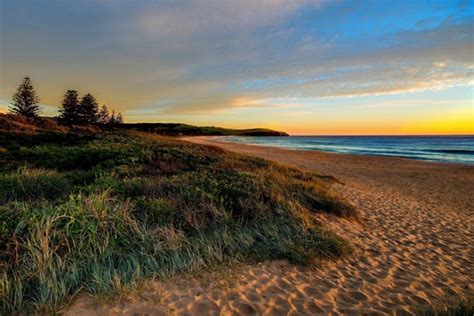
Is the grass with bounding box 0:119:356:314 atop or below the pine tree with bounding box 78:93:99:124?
below

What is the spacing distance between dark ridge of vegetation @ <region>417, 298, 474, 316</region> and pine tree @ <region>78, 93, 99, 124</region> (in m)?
68.7

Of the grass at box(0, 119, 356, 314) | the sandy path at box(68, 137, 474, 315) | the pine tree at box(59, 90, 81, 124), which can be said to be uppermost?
the pine tree at box(59, 90, 81, 124)

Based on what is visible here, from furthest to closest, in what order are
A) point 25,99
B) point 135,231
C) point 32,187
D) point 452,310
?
point 25,99 < point 32,187 < point 135,231 < point 452,310

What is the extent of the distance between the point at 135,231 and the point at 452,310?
4.86m

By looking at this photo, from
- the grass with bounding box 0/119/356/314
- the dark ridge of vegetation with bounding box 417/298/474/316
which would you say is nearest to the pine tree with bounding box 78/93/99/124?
the grass with bounding box 0/119/356/314

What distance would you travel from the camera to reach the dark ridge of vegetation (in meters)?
3.49

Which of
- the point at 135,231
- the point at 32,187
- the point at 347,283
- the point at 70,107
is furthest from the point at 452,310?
the point at 70,107

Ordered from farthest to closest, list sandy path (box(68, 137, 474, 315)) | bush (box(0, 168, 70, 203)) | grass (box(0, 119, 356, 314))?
bush (box(0, 168, 70, 203)) → grass (box(0, 119, 356, 314)) → sandy path (box(68, 137, 474, 315))

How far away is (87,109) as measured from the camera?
6338 centimetres

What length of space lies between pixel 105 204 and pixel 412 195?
523 inches

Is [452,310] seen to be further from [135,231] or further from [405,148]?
[405,148]

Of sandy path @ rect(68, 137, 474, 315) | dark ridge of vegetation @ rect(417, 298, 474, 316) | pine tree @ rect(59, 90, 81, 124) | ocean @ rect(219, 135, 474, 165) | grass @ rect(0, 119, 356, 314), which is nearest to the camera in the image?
dark ridge of vegetation @ rect(417, 298, 474, 316)

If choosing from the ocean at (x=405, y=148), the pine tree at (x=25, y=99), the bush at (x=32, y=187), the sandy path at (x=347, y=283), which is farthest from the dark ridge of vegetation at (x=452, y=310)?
the pine tree at (x=25, y=99)

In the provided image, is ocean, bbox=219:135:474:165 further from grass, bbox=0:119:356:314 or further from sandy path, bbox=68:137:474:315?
grass, bbox=0:119:356:314
